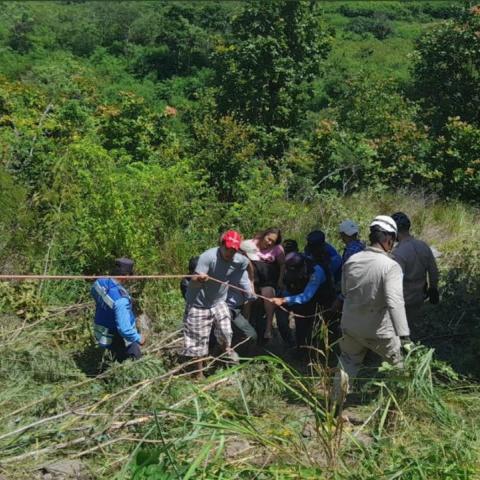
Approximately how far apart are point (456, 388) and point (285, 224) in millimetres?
4406

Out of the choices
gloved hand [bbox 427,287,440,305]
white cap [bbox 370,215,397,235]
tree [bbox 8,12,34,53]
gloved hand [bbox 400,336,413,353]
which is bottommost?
tree [bbox 8,12,34,53]

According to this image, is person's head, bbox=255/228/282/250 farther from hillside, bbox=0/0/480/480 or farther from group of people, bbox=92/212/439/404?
hillside, bbox=0/0/480/480

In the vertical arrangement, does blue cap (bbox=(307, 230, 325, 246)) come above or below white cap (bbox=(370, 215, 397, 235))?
below

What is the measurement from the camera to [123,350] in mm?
5855

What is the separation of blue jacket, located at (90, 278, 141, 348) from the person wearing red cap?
0.49 metres

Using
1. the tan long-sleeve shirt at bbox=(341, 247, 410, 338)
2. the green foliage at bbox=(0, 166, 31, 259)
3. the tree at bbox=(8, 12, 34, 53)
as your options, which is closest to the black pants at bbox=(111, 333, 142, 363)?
the tan long-sleeve shirt at bbox=(341, 247, 410, 338)

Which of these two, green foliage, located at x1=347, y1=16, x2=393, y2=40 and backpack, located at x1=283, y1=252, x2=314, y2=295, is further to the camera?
green foliage, located at x1=347, y1=16, x2=393, y2=40

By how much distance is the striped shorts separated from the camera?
5.93 metres

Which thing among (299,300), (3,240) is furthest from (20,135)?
(299,300)

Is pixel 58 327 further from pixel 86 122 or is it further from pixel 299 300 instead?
pixel 86 122

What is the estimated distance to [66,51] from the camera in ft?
120

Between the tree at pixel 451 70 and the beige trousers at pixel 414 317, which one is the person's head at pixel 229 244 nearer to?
the beige trousers at pixel 414 317

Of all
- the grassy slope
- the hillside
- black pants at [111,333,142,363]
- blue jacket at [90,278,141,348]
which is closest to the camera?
the grassy slope

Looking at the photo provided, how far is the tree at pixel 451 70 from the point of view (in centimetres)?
1344
